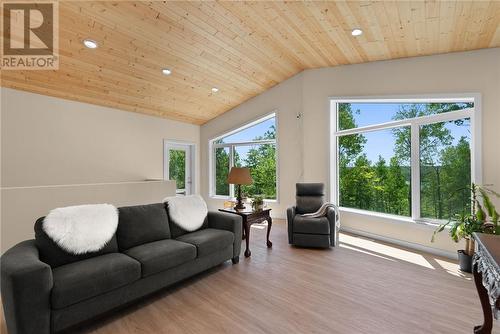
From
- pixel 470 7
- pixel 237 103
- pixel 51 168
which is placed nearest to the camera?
pixel 470 7

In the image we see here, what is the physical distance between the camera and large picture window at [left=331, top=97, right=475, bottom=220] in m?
3.54

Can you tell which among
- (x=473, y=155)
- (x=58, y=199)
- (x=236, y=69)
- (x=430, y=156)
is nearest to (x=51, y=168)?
(x=58, y=199)

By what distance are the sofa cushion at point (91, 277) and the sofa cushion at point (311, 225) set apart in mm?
2393

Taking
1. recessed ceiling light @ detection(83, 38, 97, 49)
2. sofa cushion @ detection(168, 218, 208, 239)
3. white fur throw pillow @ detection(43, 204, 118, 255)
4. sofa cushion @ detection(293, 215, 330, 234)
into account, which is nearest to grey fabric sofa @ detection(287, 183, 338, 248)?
sofa cushion @ detection(293, 215, 330, 234)

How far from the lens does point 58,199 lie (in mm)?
3754

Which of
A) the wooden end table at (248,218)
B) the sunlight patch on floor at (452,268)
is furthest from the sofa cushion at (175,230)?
the sunlight patch on floor at (452,268)

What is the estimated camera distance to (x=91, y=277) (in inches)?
75.4

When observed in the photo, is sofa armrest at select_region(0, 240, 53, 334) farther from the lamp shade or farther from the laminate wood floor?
the lamp shade

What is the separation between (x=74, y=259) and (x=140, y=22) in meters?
2.85

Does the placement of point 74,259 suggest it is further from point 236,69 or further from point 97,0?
point 236,69

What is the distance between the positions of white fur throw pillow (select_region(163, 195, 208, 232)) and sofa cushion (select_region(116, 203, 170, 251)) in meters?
0.12

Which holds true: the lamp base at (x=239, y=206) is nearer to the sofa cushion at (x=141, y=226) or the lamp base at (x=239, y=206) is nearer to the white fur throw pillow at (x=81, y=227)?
the sofa cushion at (x=141, y=226)

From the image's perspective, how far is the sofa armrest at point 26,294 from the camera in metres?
1.61

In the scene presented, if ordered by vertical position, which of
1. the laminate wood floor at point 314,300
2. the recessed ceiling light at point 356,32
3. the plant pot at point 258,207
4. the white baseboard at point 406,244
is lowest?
the laminate wood floor at point 314,300
